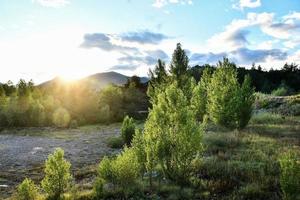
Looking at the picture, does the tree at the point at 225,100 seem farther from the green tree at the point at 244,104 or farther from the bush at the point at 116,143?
the bush at the point at 116,143

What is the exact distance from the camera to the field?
1675 cm


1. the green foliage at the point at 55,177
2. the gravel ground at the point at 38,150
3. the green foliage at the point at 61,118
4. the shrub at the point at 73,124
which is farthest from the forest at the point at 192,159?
the green foliage at the point at 61,118

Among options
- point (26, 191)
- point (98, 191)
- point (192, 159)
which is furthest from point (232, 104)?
point (26, 191)

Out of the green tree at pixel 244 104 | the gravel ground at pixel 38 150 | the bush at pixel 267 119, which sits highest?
the green tree at pixel 244 104

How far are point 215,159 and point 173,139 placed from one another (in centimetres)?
327

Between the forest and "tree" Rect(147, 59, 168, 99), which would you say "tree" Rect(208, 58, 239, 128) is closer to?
the forest

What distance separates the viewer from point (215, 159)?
20.9 metres

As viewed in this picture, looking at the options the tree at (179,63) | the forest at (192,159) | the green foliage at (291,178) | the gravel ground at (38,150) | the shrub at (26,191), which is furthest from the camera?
the tree at (179,63)

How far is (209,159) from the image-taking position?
829 inches

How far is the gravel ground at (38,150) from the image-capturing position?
25.2m

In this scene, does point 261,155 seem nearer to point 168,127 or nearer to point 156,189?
point 168,127

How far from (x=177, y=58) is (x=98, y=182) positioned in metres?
30.0

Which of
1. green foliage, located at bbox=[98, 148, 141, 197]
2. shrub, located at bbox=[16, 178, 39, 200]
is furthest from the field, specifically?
shrub, located at bbox=[16, 178, 39, 200]

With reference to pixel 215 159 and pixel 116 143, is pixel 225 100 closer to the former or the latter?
pixel 116 143
